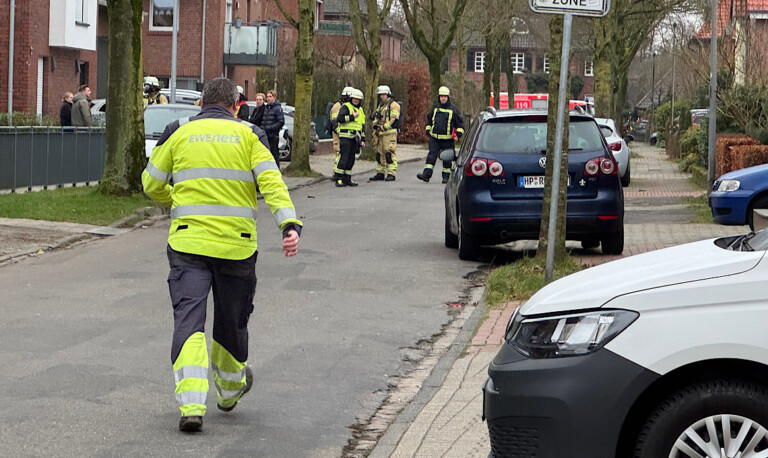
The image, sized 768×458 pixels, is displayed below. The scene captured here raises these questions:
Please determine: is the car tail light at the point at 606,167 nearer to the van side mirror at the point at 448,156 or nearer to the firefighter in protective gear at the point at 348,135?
the van side mirror at the point at 448,156

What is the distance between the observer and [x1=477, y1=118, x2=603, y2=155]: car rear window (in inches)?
Result: 529

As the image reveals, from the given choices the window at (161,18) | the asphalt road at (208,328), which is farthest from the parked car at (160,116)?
the window at (161,18)

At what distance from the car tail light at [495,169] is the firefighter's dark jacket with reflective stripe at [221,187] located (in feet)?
22.6

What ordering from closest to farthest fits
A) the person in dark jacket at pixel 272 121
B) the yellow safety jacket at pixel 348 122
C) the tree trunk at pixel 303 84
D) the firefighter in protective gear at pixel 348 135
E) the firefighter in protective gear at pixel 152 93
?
the person in dark jacket at pixel 272 121
the firefighter in protective gear at pixel 348 135
the yellow safety jacket at pixel 348 122
the firefighter in protective gear at pixel 152 93
the tree trunk at pixel 303 84

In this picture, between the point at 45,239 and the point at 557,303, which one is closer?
the point at 557,303

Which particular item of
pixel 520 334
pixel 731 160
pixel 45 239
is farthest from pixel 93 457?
pixel 731 160

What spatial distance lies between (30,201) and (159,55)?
3413 cm

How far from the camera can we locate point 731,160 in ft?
70.4

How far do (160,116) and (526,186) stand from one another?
34.1 feet

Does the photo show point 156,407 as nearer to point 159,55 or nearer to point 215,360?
point 215,360

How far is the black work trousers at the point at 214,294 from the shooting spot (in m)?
6.38

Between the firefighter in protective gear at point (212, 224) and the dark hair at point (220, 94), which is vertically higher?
the dark hair at point (220, 94)

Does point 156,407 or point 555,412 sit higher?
point 555,412

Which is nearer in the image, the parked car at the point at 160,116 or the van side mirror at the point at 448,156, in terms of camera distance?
the van side mirror at the point at 448,156
